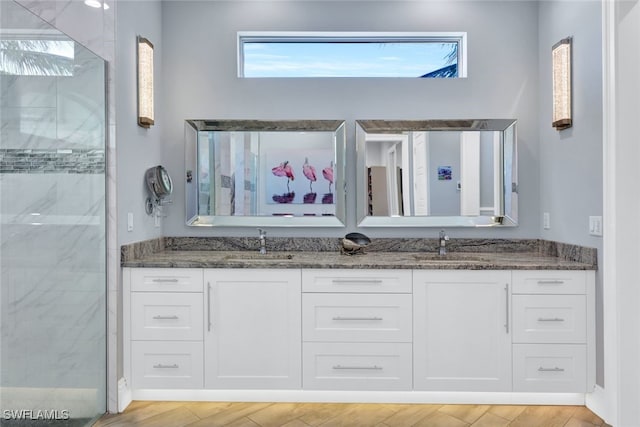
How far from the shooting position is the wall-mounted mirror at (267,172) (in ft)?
10.00

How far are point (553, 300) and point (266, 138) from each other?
2147 millimetres

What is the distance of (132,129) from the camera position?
2.61 metres

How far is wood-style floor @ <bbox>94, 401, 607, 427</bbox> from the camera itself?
2.31 meters

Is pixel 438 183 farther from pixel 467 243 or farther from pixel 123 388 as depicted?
pixel 123 388

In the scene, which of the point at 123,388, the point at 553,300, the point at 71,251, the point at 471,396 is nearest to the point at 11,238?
the point at 71,251

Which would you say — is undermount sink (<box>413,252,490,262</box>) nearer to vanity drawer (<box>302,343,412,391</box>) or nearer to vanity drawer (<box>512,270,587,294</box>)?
vanity drawer (<box>512,270,587,294</box>)

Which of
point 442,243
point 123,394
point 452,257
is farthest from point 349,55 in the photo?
point 123,394

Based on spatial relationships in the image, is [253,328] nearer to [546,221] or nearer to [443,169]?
[443,169]

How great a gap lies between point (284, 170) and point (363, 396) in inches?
63.6

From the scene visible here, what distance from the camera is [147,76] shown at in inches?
107

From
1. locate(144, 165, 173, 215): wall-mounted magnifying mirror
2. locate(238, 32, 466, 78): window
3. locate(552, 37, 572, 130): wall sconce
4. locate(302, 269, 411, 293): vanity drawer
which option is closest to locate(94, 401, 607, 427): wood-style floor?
locate(302, 269, 411, 293): vanity drawer

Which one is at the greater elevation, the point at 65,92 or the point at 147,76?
the point at 147,76

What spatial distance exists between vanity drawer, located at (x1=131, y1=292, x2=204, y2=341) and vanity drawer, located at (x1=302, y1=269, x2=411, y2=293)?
0.69m

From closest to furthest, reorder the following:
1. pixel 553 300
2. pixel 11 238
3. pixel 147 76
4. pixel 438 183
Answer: pixel 11 238, pixel 553 300, pixel 147 76, pixel 438 183
